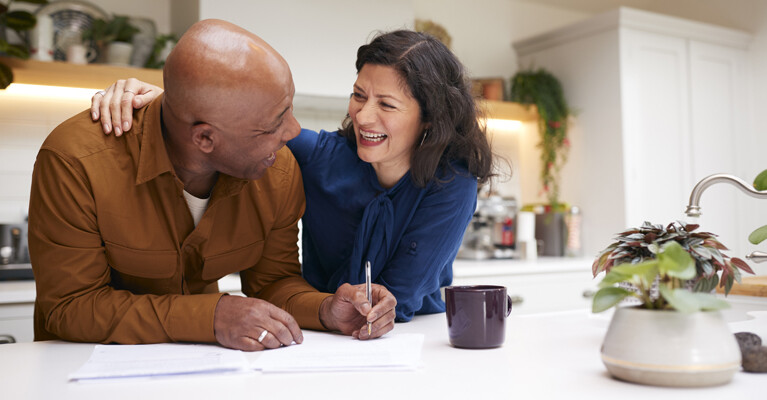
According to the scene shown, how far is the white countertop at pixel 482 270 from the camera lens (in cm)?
226

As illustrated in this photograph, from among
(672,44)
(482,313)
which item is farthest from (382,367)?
(672,44)

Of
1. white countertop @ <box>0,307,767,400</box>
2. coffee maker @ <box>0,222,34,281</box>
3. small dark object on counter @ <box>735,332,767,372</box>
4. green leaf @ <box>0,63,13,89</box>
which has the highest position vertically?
green leaf @ <box>0,63,13,89</box>

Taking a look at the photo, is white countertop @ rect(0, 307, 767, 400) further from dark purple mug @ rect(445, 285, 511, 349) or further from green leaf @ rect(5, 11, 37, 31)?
green leaf @ rect(5, 11, 37, 31)

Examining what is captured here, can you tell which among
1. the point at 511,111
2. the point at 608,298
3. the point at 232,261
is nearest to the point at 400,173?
the point at 232,261

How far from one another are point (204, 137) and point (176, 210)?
16cm

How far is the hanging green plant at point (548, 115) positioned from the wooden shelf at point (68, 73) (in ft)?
7.02

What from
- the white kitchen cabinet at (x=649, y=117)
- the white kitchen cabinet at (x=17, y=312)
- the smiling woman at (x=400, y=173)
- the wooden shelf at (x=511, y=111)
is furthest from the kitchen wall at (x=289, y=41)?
the smiling woman at (x=400, y=173)

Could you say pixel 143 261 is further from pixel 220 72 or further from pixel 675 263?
pixel 675 263

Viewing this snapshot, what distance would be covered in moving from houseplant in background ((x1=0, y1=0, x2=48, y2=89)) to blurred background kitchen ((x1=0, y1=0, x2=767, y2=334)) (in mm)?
259

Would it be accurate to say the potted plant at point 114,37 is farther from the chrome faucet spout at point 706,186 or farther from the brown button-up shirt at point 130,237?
the chrome faucet spout at point 706,186

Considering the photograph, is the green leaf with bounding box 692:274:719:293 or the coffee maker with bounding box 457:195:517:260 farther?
the coffee maker with bounding box 457:195:517:260

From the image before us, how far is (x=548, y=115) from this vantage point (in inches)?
152

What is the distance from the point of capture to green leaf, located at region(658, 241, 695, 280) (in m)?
0.72

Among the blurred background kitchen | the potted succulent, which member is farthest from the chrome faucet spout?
the blurred background kitchen
